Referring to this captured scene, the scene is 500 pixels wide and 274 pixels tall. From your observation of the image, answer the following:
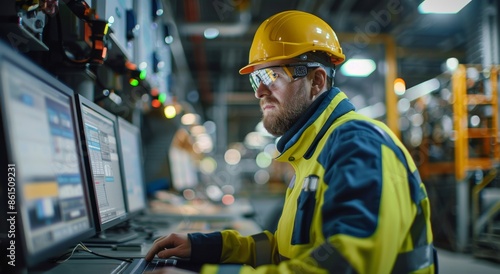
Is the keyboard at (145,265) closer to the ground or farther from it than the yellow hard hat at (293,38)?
closer to the ground

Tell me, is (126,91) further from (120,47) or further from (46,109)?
(46,109)

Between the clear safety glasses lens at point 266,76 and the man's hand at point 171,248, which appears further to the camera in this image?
the clear safety glasses lens at point 266,76

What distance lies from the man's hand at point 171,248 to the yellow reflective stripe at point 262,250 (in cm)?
27

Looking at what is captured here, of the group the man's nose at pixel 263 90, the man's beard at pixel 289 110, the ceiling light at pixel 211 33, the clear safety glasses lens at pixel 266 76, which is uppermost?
the ceiling light at pixel 211 33

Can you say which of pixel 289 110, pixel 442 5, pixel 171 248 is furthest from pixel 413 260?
pixel 442 5

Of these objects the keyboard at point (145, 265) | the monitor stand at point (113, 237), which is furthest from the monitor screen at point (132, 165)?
the keyboard at point (145, 265)

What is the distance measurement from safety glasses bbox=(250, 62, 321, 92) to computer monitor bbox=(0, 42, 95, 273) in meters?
0.74

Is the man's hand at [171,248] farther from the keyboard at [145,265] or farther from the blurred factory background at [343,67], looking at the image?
the blurred factory background at [343,67]

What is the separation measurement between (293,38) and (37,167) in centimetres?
104

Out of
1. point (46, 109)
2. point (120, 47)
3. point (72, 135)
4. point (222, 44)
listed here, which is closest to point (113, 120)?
point (120, 47)

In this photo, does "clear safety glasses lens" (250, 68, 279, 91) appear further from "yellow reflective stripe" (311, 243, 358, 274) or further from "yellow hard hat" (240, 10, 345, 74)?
"yellow reflective stripe" (311, 243, 358, 274)

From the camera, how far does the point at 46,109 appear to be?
1.09 m

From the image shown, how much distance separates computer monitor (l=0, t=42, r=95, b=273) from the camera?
2.86 feet

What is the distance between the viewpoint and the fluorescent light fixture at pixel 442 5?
5.01 m
